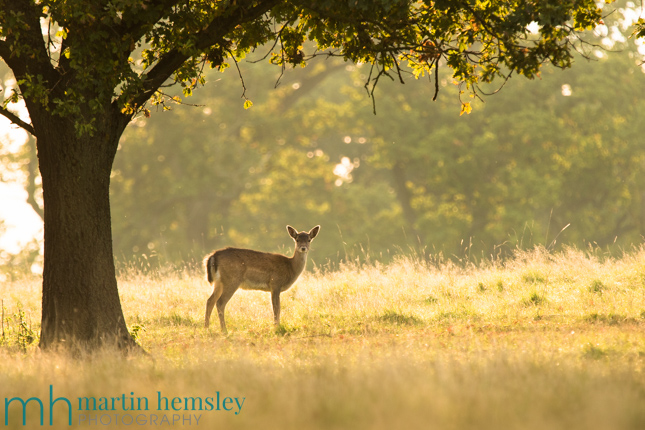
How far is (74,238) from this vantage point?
9078 millimetres

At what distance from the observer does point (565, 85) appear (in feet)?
116

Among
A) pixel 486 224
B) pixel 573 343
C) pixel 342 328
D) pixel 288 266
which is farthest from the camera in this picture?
pixel 486 224

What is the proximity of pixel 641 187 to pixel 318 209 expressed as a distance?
1524cm

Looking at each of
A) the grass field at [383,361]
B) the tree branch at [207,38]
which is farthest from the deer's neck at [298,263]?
the tree branch at [207,38]

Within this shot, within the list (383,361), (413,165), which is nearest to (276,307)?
(383,361)

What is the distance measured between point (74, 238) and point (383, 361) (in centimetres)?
407

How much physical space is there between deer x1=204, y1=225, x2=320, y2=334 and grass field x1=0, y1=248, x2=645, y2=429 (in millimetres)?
378

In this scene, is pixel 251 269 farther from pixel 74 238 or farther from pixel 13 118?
pixel 13 118

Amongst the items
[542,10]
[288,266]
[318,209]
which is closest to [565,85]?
[318,209]

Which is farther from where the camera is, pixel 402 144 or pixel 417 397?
pixel 402 144

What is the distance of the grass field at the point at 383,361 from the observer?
561 cm

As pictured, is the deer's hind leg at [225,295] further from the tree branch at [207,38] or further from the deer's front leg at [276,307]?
the tree branch at [207,38]

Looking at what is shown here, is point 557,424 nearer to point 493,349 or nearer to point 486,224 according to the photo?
point 493,349

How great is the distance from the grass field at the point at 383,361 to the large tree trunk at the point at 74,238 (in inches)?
23.5
